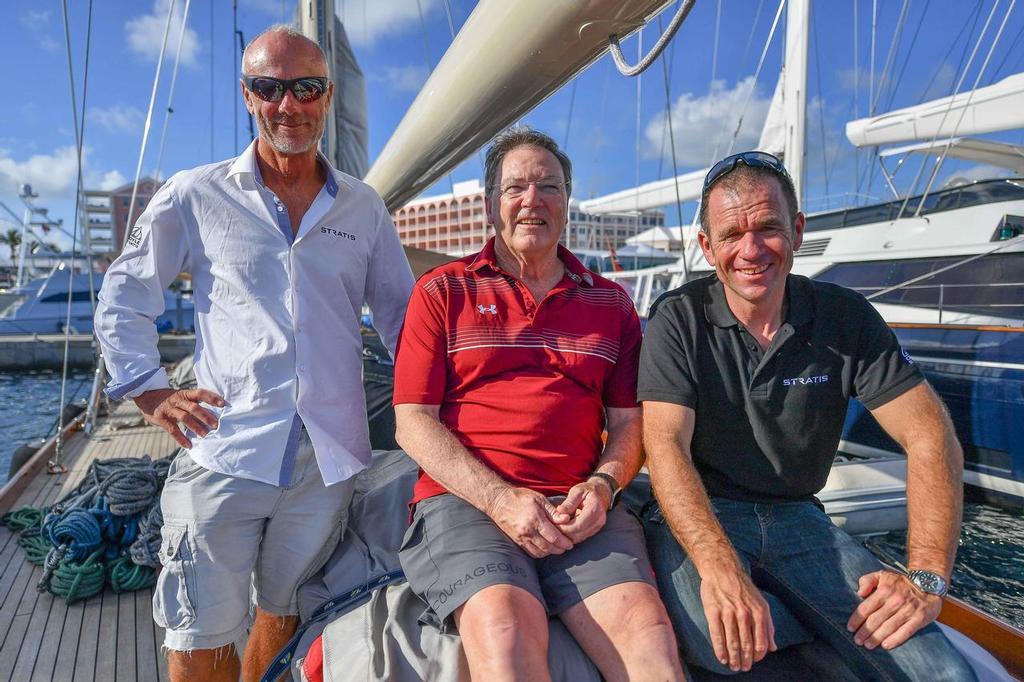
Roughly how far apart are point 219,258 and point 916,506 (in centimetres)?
218

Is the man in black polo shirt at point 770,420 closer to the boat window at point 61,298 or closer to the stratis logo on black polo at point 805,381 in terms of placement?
the stratis logo on black polo at point 805,381

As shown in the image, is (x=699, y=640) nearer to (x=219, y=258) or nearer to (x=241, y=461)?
(x=241, y=461)

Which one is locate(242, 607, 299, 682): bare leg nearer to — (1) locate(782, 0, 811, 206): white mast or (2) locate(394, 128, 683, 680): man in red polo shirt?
(2) locate(394, 128, 683, 680): man in red polo shirt

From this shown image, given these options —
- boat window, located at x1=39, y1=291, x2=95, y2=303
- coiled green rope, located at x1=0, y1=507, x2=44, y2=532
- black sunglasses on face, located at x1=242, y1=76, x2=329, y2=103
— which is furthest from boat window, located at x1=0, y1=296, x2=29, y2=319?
black sunglasses on face, located at x1=242, y1=76, x2=329, y2=103

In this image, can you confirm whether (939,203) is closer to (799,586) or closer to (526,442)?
(799,586)

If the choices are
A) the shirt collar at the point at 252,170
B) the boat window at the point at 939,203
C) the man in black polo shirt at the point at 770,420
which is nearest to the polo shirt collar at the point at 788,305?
the man in black polo shirt at the point at 770,420

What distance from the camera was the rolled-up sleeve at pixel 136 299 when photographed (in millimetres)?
1902

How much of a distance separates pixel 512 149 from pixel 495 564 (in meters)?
1.34

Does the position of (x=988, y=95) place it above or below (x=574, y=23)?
above

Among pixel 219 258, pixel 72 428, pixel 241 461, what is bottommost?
pixel 72 428

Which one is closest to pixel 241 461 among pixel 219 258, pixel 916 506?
pixel 219 258

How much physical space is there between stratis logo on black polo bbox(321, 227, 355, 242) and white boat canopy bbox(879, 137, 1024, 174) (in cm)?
1060

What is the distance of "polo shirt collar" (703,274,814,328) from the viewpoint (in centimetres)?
200

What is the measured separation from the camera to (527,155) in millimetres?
2102
